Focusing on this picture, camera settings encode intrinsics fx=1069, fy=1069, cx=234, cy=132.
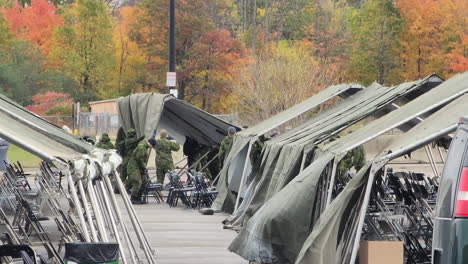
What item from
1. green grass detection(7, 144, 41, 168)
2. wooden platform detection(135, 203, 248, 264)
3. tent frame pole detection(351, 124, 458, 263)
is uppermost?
tent frame pole detection(351, 124, 458, 263)

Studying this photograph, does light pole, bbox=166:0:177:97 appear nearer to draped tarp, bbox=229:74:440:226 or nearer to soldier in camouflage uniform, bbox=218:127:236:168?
soldier in camouflage uniform, bbox=218:127:236:168

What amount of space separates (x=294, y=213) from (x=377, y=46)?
47814 mm

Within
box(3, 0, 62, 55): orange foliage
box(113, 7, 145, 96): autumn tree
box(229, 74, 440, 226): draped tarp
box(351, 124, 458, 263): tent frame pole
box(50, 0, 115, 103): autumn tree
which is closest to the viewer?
box(351, 124, 458, 263): tent frame pole

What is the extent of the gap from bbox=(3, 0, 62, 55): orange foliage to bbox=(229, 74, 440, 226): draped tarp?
170 ft

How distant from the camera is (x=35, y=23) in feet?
232

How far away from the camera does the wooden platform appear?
50.1 feet

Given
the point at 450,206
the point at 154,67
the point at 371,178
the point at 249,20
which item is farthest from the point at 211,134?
the point at 249,20

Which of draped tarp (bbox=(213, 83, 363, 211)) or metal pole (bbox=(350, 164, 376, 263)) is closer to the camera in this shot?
metal pole (bbox=(350, 164, 376, 263))

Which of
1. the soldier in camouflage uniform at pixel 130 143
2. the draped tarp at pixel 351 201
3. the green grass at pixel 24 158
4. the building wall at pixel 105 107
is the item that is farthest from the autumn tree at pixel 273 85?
the draped tarp at pixel 351 201

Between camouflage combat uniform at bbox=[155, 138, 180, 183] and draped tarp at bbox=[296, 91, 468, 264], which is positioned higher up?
draped tarp at bbox=[296, 91, 468, 264]

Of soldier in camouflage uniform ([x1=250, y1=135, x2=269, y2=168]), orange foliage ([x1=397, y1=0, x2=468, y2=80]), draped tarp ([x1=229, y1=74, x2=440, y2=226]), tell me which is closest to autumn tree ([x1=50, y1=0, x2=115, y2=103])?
orange foliage ([x1=397, y1=0, x2=468, y2=80])

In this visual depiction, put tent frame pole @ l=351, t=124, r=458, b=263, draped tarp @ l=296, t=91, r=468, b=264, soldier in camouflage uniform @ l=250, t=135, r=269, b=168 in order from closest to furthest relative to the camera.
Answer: tent frame pole @ l=351, t=124, r=458, b=263 < draped tarp @ l=296, t=91, r=468, b=264 < soldier in camouflage uniform @ l=250, t=135, r=269, b=168

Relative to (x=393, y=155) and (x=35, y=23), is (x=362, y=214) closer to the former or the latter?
(x=393, y=155)

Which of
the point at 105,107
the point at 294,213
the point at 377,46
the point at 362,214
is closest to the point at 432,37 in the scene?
the point at 377,46
